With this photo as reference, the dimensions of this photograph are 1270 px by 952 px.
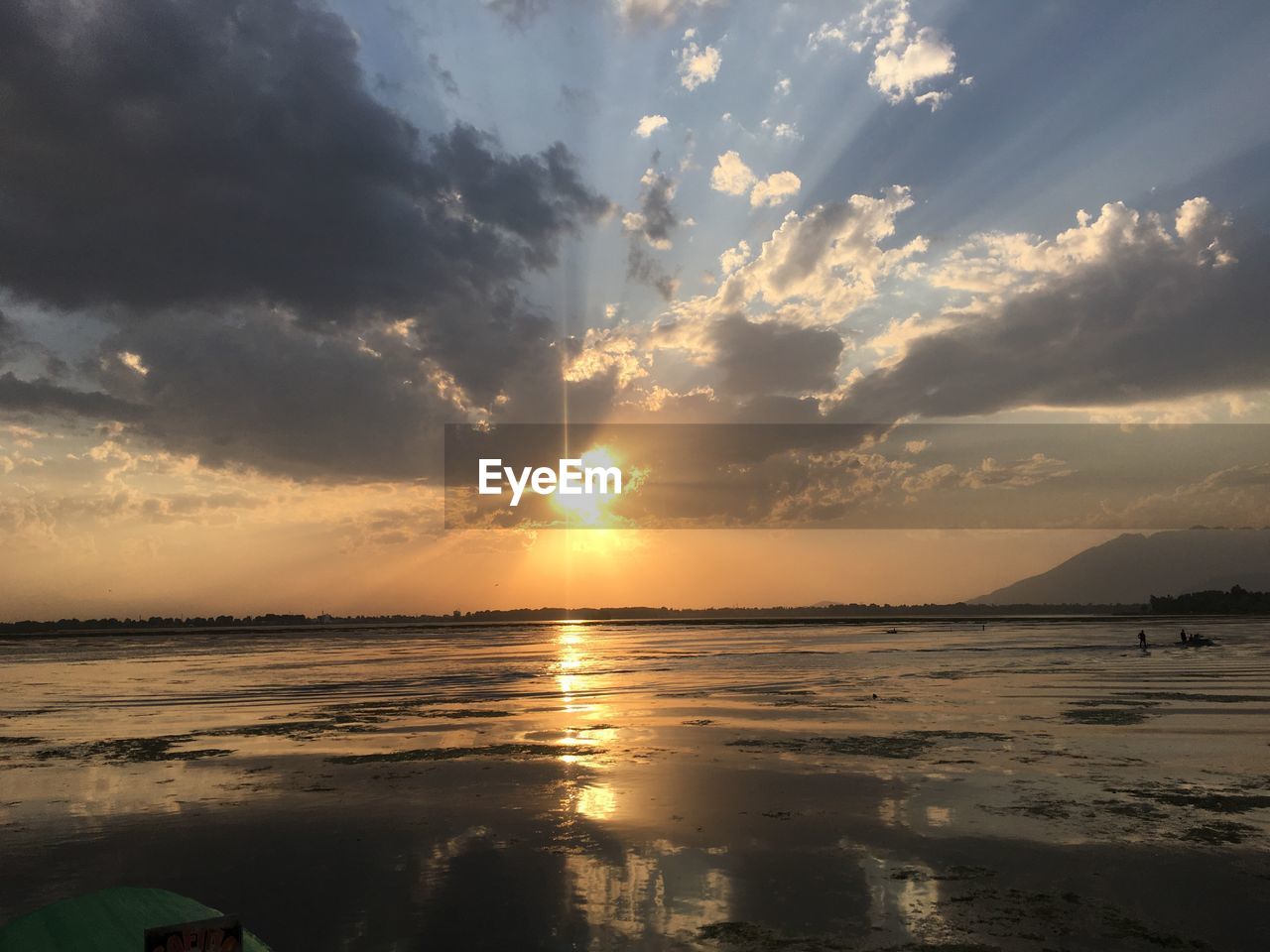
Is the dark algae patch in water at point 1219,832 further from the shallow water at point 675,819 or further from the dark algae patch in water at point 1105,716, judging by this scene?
the dark algae patch in water at point 1105,716

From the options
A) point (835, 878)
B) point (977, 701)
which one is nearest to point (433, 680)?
point (977, 701)

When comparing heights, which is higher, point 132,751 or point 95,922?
point 95,922

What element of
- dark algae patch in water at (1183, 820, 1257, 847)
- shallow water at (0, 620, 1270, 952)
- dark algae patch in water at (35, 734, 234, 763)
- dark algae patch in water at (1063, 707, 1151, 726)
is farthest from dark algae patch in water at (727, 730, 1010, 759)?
dark algae patch in water at (35, 734, 234, 763)

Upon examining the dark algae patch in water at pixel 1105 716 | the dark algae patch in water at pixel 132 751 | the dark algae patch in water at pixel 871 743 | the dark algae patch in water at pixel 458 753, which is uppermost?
the dark algae patch in water at pixel 132 751

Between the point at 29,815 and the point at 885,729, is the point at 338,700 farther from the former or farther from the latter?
the point at 885,729

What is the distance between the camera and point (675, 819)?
15.7 m

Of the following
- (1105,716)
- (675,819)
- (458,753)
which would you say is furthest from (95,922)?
(1105,716)

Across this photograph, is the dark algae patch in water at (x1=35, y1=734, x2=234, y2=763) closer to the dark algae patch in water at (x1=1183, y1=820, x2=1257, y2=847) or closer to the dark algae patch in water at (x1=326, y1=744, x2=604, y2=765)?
the dark algae patch in water at (x1=326, y1=744, x2=604, y2=765)

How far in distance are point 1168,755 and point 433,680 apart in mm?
38236

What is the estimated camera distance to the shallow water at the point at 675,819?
10.7 m

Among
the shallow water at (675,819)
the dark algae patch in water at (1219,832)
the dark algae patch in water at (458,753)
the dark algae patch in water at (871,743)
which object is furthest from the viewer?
the dark algae patch in water at (458,753)

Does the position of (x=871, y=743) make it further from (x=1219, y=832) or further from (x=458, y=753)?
(x=458, y=753)

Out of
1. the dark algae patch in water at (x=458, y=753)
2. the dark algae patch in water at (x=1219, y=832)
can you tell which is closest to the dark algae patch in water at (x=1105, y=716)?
the dark algae patch in water at (x=1219, y=832)

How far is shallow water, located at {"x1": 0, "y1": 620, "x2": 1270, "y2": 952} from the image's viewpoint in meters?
10.7
